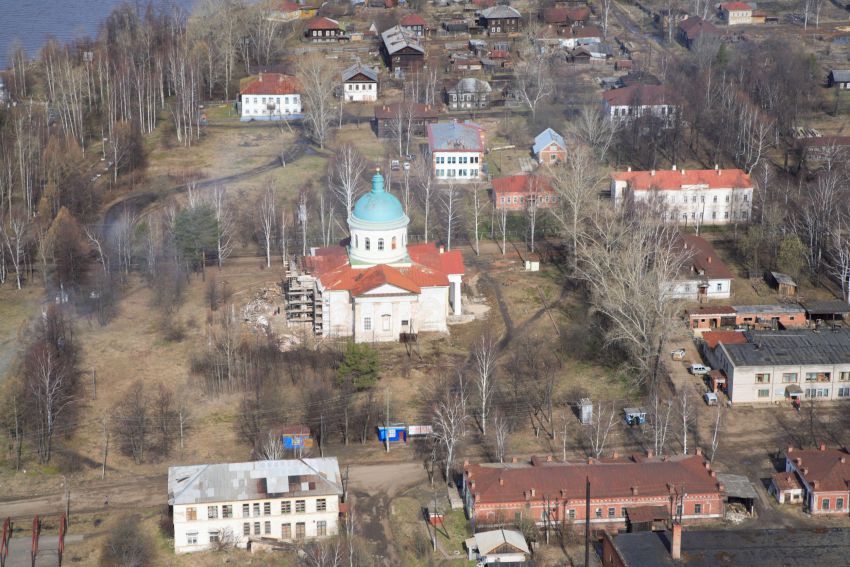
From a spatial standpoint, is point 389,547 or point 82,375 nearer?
point 389,547

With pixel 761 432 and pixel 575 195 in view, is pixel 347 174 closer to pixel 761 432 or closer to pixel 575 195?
pixel 575 195

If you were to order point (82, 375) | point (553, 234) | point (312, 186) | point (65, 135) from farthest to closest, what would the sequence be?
point (65, 135) < point (312, 186) < point (553, 234) < point (82, 375)

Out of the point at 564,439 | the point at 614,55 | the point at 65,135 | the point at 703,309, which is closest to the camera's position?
the point at 564,439

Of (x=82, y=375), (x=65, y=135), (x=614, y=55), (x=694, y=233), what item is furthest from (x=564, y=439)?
(x=614, y=55)

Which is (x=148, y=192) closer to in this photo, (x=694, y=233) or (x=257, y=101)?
(x=257, y=101)

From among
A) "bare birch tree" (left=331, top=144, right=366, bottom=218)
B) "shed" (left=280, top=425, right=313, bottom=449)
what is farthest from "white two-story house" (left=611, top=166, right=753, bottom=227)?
"shed" (left=280, top=425, right=313, bottom=449)

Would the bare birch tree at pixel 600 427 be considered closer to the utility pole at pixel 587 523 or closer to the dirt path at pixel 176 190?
the utility pole at pixel 587 523
